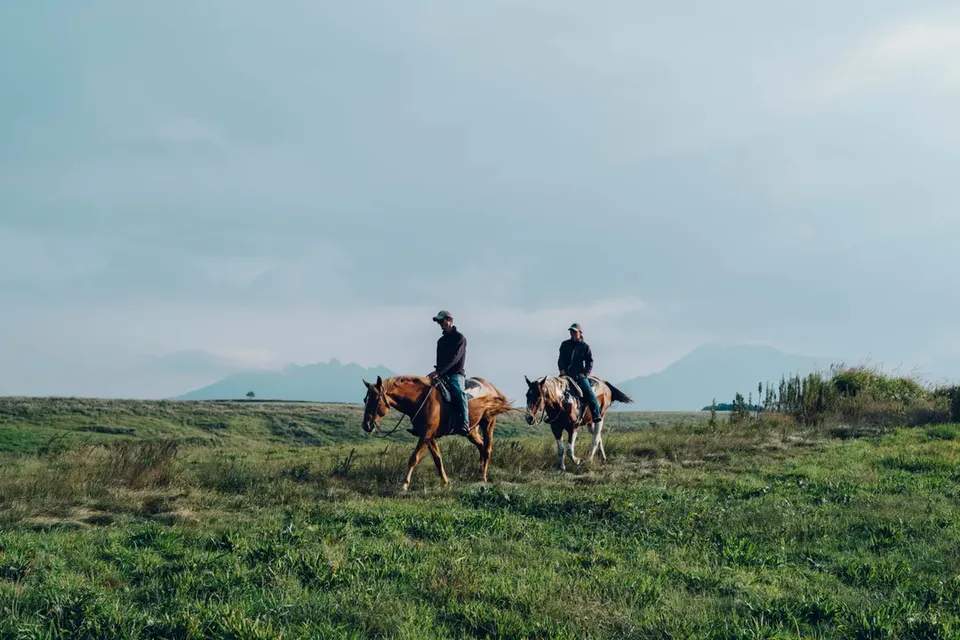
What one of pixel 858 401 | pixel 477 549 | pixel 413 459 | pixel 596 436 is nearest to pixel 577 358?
pixel 596 436

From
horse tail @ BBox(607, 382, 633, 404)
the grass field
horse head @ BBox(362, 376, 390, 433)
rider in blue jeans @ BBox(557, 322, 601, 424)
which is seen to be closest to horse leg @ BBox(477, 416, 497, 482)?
the grass field

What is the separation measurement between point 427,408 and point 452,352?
124 centimetres

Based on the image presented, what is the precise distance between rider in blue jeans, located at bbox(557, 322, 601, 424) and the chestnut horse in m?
2.44

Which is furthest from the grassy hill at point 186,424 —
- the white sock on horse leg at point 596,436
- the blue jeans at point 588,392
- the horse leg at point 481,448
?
the horse leg at point 481,448

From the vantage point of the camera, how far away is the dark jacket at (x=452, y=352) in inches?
541

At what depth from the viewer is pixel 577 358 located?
16625 mm

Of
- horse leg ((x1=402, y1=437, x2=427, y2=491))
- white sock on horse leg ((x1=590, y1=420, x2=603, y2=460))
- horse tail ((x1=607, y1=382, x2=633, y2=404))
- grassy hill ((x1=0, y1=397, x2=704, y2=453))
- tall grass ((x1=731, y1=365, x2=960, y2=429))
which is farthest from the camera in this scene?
grassy hill ((x1=0, y1=397, x2=704, y2=453))

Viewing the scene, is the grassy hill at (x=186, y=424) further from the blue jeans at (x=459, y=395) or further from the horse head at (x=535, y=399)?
the blue jeans at (x=459, y=395)

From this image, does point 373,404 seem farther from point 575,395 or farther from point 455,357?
point 575,395

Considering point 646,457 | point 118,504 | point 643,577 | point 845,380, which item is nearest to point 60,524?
point 118,504

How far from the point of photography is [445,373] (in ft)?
45.4

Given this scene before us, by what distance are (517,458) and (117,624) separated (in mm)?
11354

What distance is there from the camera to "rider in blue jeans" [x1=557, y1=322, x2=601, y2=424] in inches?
652

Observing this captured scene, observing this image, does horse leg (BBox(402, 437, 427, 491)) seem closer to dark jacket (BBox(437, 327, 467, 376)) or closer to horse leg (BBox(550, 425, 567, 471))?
dark jacket (BBox(437, 327, 467, 376))
